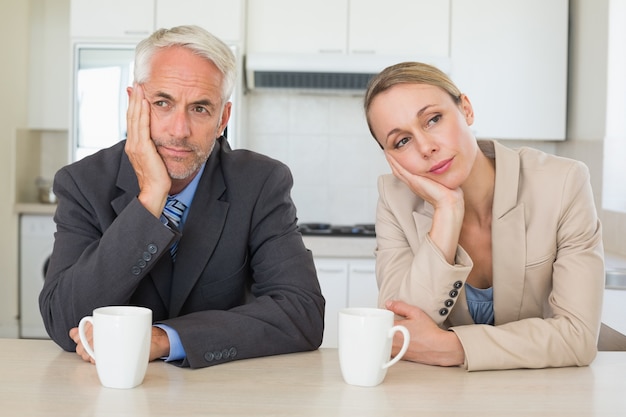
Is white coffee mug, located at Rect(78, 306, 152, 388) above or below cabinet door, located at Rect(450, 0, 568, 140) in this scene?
below

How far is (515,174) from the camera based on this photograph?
5.46ft

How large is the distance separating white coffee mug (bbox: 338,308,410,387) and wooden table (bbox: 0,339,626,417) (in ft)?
0.07

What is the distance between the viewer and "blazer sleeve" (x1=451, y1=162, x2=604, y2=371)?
132 cm

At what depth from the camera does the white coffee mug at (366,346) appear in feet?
3.75

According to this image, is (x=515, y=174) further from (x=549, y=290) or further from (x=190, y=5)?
(x=190, y=5)

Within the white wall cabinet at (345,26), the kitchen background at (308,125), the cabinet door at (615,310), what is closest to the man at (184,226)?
the cabinet door at (615,310)

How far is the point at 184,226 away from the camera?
170 cm

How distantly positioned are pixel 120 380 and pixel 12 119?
13.1ft

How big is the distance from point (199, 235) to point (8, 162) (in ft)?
11.2

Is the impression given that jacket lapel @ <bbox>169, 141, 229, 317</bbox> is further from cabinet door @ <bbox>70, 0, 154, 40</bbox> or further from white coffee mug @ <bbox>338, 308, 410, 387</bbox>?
cabinet door @ <bbox>70, 0, 154, 40</bbox>

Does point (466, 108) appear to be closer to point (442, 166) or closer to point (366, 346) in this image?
point (442, 166)

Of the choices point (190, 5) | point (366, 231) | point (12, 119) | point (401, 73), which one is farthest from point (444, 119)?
point (12, 119)

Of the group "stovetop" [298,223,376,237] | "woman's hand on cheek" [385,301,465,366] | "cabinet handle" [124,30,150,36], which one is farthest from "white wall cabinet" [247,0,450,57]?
"woman's hand on cheek" [385,301,465,366]

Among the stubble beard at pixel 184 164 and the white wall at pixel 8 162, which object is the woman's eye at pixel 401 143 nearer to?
the stubble beard at pixel 184 164
